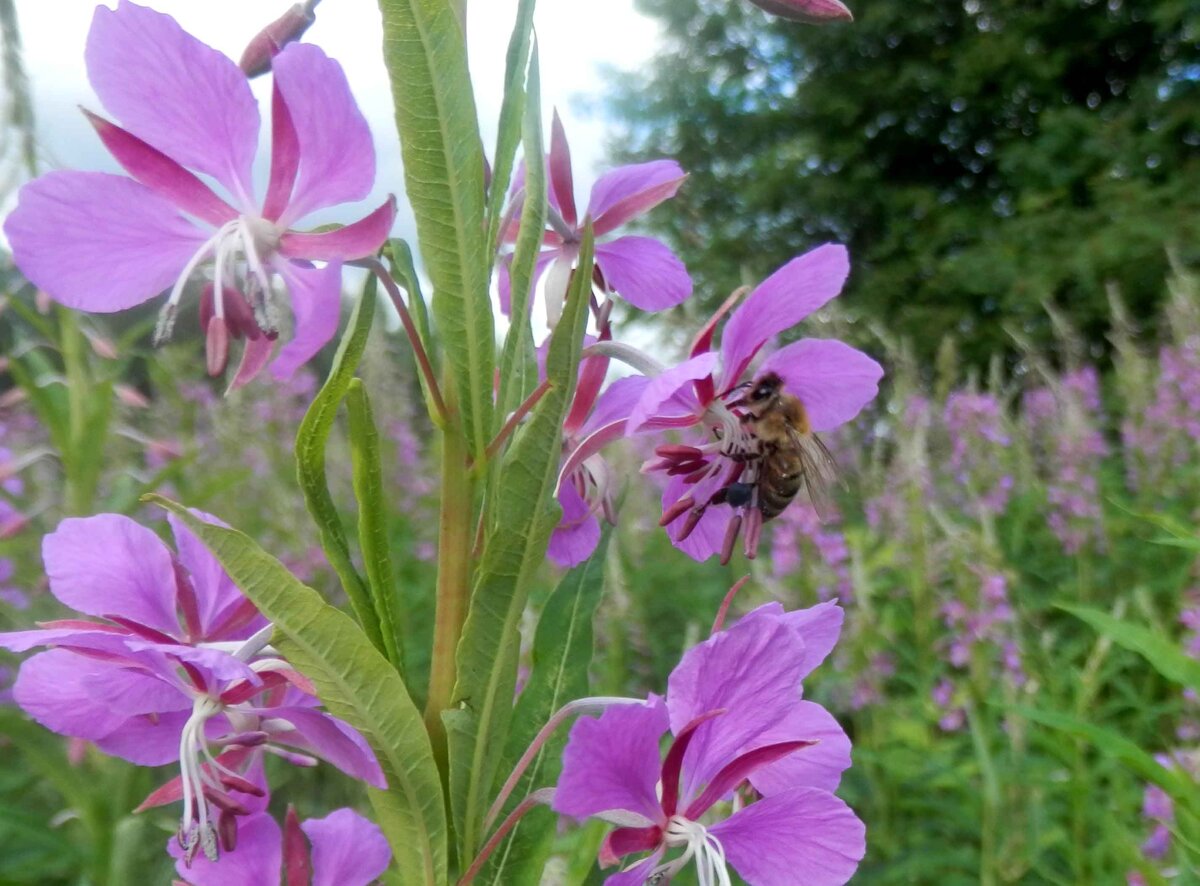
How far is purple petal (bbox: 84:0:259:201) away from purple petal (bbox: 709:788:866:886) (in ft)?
2.02

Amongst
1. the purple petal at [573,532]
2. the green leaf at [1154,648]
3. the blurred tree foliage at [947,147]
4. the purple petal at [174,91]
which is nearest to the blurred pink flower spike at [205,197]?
the purple petal at [174,91]

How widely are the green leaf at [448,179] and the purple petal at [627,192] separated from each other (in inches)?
8.5

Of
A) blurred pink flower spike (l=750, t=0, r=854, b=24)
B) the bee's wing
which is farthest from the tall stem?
the bee's wing

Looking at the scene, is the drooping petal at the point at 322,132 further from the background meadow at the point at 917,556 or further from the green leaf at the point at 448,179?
the background meadow at the point at 917,556

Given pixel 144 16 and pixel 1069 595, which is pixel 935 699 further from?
pixel 144 16

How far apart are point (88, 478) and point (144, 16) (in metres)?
1.62

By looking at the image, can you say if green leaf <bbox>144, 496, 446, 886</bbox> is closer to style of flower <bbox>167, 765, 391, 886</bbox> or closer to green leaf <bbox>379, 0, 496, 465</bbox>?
style of flower <bbox>167, 765, 391, 886</bbox>

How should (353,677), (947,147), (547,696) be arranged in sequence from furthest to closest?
(947,147)
(547,696)
(353,677)

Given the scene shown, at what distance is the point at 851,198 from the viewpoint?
51.6 feet

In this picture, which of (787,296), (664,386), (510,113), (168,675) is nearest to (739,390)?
(787,296)

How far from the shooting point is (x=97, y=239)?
748 millimetres

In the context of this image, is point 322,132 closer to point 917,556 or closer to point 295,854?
point 295,854

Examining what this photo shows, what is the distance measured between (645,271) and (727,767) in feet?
1.60

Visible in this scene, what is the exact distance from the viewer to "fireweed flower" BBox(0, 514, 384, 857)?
2.40 ft
